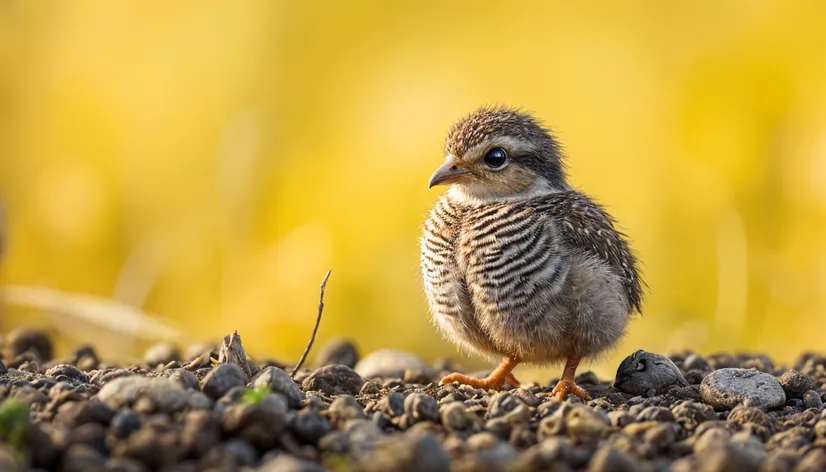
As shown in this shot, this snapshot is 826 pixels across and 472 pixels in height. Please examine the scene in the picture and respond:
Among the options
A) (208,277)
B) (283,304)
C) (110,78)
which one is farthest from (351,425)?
(110,78)

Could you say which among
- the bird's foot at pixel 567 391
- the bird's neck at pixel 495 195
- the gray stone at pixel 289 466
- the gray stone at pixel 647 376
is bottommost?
the gray stone at pixel 289 466

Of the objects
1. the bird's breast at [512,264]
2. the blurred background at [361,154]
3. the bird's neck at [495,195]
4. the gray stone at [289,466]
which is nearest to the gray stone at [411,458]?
the gray stone at [289,466]

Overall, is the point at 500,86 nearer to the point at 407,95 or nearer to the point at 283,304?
the point at 407,95

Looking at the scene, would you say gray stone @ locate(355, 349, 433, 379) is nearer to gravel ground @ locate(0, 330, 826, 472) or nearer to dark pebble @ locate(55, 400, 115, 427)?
gravel ground @ locate(0, 330, 826, 472)

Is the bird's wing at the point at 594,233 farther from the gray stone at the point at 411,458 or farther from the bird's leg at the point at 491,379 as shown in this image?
the gray stone at the point at 411,458

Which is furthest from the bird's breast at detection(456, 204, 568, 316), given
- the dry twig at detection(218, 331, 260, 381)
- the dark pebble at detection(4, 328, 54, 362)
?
the dark pebble at detection(4, 328, 54, 362)

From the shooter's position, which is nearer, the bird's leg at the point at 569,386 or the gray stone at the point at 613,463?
the gray stone at the point at 613,463

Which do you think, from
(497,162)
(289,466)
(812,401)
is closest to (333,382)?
(497,162)
